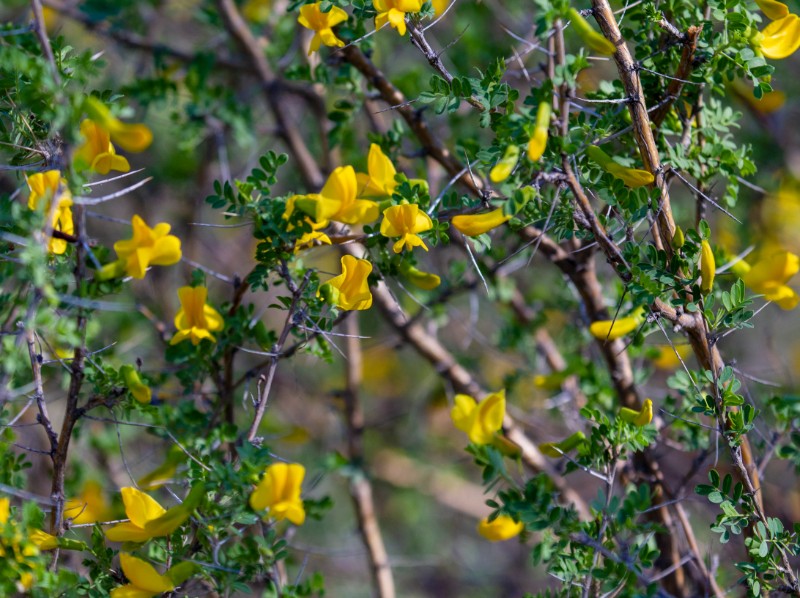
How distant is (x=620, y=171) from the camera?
122 cm

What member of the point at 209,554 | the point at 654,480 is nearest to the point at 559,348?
the point at 654,480

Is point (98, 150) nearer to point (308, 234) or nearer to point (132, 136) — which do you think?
point (132, 136)

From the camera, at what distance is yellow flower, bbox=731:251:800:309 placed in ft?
4.59

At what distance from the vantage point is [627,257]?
1263 millimetres

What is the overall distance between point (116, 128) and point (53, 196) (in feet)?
0.44

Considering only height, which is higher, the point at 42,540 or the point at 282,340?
the point at 282,340

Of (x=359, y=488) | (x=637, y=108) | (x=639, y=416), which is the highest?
(x=637, y=108)

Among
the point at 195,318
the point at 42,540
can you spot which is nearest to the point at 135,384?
the point at 195,318

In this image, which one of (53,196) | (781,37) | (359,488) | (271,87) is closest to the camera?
(53,196)

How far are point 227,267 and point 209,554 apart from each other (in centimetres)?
262

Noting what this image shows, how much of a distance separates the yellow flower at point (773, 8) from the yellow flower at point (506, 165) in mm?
537

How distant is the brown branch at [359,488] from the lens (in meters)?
2.32

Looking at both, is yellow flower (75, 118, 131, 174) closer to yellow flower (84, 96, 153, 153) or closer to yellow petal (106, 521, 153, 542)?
yellow flower (84, 96, 153, 153)

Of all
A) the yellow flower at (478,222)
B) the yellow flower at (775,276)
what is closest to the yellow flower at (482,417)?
the yellow flower at (478,222)
